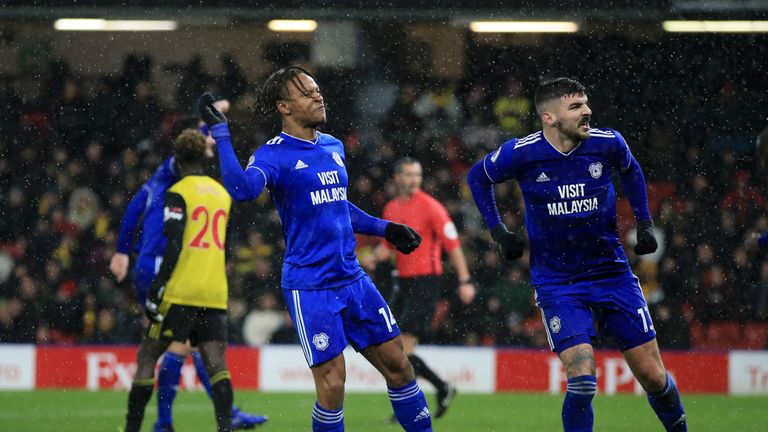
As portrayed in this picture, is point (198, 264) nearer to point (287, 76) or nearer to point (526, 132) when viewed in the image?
point (287, 76)

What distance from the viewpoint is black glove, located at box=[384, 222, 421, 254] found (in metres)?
5.82

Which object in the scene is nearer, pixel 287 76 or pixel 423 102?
pixel 287 76

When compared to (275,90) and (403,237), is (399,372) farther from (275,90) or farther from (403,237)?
(275,90)

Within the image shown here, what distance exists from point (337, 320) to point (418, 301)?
187 inches

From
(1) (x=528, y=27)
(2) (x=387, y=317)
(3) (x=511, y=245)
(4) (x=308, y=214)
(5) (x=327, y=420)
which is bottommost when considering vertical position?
(5) (x=327, y=420)

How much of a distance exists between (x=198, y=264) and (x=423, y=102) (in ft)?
29.7

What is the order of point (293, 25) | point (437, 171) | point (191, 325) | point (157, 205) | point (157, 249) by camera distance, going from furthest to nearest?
point (293, 25) → point (437, 171) → point (157, 249) → point (157, 205) → point (191, 325)

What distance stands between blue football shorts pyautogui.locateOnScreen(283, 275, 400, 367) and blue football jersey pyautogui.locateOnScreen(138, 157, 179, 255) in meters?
2.37

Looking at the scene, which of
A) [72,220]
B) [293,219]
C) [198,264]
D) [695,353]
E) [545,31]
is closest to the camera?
[293,219]

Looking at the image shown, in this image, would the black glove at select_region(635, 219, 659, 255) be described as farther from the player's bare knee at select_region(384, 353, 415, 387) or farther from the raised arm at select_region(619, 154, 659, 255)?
the player's bare knee at select_region(384, 353, 415, 387)

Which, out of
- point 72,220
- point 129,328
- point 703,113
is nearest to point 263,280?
point 129,328

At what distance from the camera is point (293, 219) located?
5.62m

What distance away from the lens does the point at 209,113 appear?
543 cm

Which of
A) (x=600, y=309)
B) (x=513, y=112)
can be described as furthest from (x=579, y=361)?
(x=513, y=112)
